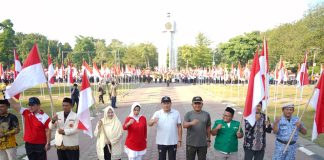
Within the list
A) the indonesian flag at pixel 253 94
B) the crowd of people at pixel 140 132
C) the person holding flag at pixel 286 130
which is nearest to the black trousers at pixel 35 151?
the crowd of people at pixel 140 132

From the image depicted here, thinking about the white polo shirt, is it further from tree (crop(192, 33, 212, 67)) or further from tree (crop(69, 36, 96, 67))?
tree (crop(69, 36, 96, 67))

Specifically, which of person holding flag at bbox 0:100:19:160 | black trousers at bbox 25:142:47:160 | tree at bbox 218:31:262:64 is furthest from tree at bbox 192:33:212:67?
person holding flag at bbox 0:100:19:160

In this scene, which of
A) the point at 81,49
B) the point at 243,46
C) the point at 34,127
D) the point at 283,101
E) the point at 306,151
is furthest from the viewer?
the point at 81,49

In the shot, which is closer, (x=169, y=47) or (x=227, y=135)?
(x=227, y=135)

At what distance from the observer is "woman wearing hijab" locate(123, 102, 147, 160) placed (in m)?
6.26

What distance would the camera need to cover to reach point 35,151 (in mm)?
6230

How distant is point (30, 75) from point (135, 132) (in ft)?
6.92

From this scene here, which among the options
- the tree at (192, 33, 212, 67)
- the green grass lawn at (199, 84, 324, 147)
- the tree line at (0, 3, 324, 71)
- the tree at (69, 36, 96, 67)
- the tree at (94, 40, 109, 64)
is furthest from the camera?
the tree at (94, 40, 109, 64)

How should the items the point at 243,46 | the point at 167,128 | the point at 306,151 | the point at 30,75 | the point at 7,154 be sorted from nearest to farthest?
the point at 30,75 < the point at 7,154 < the point at 167,128 < the point at 306,151 < the point at 243,46

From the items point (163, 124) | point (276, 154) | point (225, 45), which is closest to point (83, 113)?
point (163, 124)

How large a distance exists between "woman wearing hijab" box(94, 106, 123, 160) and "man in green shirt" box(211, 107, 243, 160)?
5.81ft

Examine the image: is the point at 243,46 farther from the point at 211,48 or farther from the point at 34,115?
the point at 34,115

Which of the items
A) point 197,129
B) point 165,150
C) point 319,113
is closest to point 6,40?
point 165,150

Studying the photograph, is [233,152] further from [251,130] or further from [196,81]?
[196,81]
